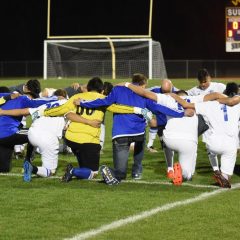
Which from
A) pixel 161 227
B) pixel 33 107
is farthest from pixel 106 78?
pixel 161 227

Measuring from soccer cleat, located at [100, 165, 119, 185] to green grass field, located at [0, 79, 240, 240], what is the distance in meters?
0.10

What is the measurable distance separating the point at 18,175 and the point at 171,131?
237 centimetres

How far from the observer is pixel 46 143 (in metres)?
10.6

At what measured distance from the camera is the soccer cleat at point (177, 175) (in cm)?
980

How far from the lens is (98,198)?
9.02 m

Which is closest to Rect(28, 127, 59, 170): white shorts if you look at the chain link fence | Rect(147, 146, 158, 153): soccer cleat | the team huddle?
the team huddle

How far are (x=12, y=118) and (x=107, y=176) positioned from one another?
207 centimetres

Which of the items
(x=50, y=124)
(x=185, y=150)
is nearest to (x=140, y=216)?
(x=185, y=150)

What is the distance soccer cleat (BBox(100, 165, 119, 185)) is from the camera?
9836mm

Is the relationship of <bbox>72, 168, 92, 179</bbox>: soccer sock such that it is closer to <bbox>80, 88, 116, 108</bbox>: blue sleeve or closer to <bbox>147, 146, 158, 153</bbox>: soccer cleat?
<bbox>80, 88, 116, 108</bbox>: blue sleeve

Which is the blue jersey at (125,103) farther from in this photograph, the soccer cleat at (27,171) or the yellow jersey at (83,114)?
the soccer cleat at (27,171)

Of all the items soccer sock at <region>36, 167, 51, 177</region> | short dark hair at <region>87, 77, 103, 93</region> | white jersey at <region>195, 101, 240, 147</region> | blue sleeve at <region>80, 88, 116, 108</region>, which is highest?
short dark hair at <region>87, 77, 103, 93</region>

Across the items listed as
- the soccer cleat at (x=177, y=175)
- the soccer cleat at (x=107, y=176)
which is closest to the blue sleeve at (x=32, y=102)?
the soccer cleat at (x=107, y=176)

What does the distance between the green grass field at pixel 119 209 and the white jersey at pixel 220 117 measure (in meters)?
0.73
